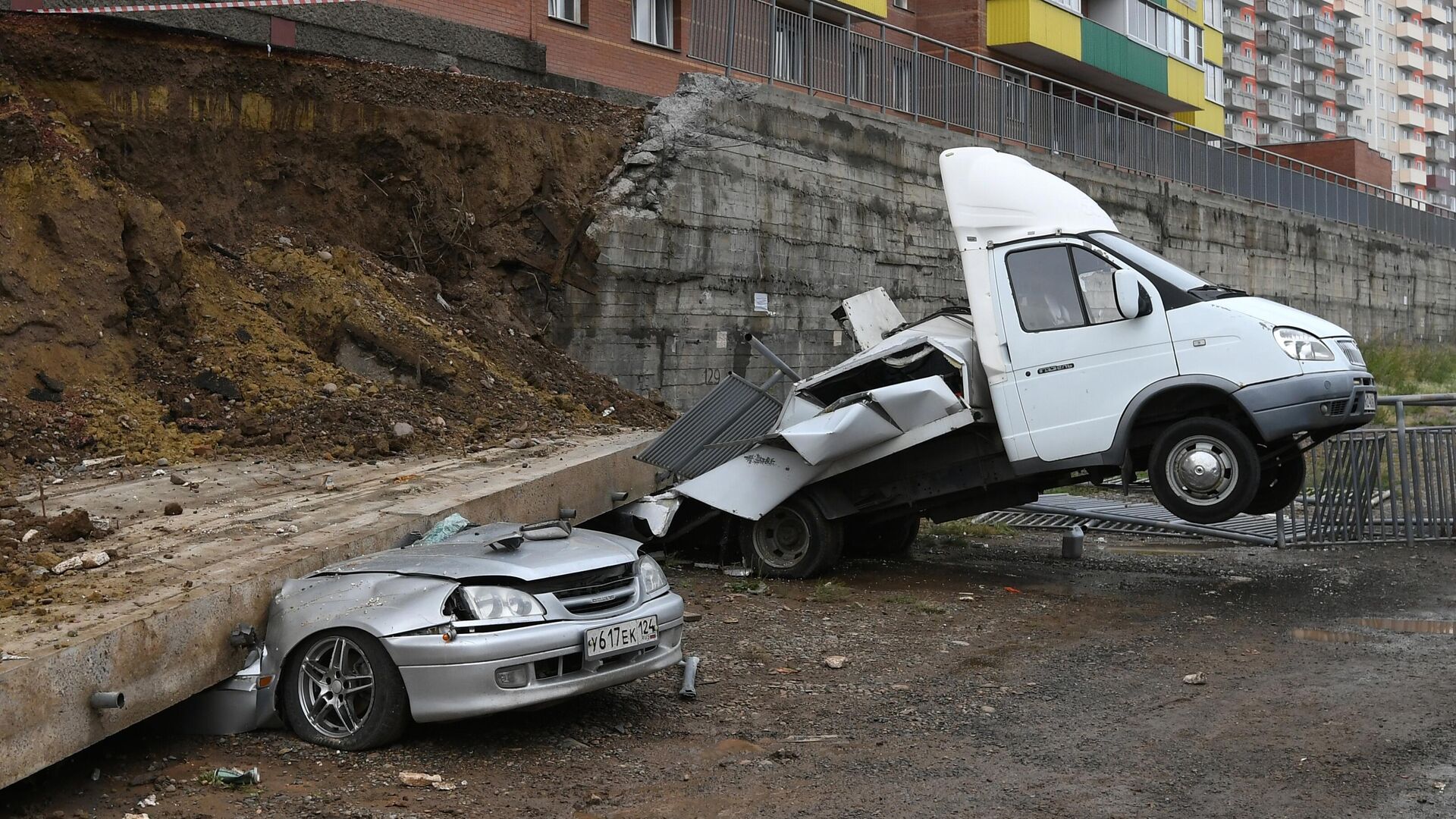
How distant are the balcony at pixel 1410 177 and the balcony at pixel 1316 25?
12.5 metres

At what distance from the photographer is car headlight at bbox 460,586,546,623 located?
545cm

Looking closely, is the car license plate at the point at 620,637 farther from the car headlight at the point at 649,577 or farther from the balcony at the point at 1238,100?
the balcony at the point at 1238,100

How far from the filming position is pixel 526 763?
213 inches

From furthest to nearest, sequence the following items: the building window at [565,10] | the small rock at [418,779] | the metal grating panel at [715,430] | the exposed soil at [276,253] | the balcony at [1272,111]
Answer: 1. the balcony at [1272,111]
2. the building window at [565,10]
3. the metal grating panel at [715,430]
4. the exposed soil at [276,253]
5. the small rock at [418,779]

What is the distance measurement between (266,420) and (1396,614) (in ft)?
26.7

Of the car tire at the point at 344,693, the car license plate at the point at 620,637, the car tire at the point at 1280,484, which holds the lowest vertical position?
the car tire at the point at 344,693

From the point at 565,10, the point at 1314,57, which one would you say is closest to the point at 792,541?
the point at 565,10

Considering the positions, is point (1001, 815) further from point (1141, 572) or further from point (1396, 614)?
point (1141, 572)

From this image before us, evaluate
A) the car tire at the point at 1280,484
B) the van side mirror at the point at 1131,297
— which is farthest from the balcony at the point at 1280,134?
the van side mirror at the point at 1131,297

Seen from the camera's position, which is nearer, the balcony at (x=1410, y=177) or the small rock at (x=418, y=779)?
the small rock at (x=418, y=779)

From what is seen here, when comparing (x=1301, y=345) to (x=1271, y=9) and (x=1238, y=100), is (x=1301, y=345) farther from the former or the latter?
(x=1271, y=9)

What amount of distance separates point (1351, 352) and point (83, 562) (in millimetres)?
7841

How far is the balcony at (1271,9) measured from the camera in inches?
3312

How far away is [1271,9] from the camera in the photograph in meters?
84.4
